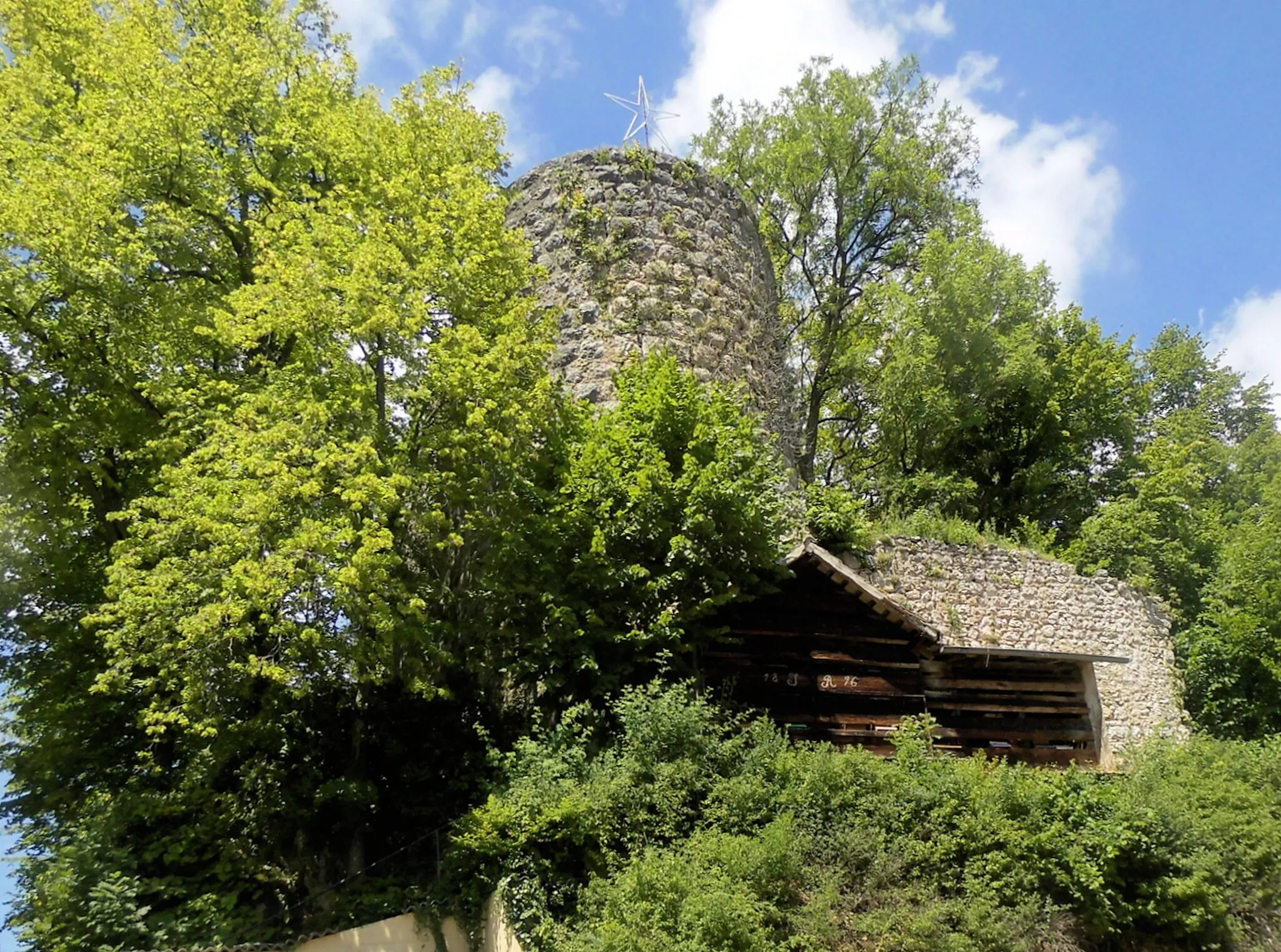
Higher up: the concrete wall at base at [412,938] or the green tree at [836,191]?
the green tree at [836,191]

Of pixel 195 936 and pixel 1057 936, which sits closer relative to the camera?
pixel 1057 936

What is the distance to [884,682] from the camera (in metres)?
12.7

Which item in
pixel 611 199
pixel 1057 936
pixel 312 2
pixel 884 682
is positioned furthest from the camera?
pixel 611 199

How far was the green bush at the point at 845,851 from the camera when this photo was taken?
804 cm

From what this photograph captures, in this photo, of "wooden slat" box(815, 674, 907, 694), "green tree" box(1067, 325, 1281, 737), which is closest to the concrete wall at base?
"wooden slat" box(815, 674, 907, 694)

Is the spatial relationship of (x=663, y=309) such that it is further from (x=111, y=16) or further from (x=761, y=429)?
(x=111, y=16)

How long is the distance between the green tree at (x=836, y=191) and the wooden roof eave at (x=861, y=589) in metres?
9.35

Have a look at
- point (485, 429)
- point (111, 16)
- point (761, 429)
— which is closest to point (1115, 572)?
point (761, 429)

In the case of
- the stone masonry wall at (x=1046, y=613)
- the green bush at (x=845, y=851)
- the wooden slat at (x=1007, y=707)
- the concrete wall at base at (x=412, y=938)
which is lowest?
the concrete wall at base at (x=412, y=938)

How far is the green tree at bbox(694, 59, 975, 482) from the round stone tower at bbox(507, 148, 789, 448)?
5115mm

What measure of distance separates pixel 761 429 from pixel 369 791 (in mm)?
8733

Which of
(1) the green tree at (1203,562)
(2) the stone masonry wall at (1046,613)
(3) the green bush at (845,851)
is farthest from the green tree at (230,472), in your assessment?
(1) the green tree at (1203,562)

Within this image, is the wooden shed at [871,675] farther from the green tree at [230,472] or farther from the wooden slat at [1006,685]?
the green tree at [230,472]

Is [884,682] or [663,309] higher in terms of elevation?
[663,309]
